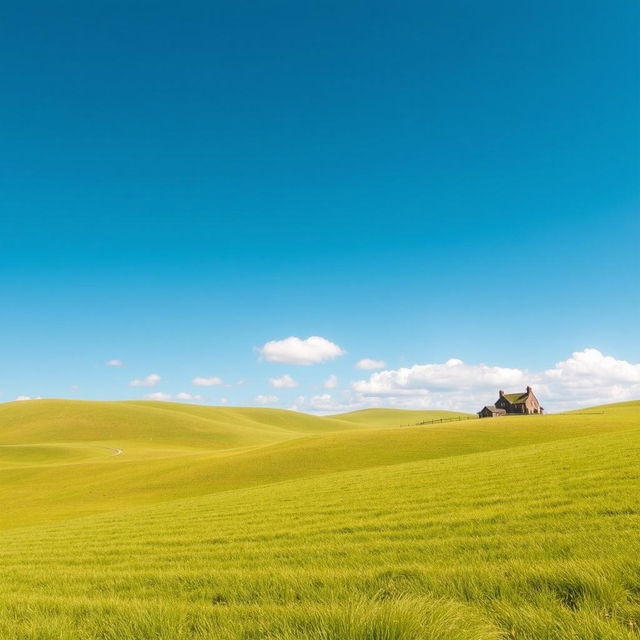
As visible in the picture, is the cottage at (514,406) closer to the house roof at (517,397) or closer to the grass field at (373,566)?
the house roof at (517,397)

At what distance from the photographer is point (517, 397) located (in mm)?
132125

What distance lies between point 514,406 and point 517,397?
3.80m

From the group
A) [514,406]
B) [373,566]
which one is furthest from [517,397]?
[373,566]

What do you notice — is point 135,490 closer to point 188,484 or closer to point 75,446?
point 188,484

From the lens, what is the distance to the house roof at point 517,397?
424 ft

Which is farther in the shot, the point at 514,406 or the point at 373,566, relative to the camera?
the point at 514,406

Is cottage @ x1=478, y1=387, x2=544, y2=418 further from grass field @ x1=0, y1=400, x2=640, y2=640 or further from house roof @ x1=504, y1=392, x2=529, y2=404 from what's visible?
grass field @ x1=0, y1=400, x2=640, y2=640

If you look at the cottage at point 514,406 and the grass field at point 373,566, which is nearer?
the grass field at point 373,566

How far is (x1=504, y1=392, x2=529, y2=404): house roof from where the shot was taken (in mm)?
129375

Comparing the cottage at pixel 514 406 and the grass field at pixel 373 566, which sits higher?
the grass field at pixel 373 566

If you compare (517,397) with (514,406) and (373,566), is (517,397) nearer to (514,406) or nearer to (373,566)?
(514,406)

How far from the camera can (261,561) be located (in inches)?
352

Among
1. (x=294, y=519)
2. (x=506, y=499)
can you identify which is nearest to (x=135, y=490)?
(x=294, y=519)

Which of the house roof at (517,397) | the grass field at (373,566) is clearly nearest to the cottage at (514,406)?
the house roof at (517,397)
